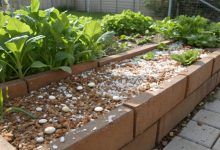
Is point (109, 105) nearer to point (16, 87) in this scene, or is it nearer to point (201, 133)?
point (16, 87)

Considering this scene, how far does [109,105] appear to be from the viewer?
6.50ft

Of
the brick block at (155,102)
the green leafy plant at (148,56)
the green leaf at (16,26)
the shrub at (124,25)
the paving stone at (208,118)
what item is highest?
the green leaf at (16,26)

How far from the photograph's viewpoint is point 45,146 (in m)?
1.46

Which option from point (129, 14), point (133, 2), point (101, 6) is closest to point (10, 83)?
point (129, 14)

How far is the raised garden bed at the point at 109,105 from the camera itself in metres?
Answer: 1.58

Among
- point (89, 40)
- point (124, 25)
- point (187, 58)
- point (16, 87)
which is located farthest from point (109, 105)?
point (124, 25)

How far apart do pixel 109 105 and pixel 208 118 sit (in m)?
1.37

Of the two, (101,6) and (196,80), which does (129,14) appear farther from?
(101,6)

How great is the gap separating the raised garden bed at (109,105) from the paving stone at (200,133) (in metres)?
0.17

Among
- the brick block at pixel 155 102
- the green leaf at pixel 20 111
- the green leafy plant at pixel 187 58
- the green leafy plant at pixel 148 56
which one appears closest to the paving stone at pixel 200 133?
the brick block at pixel 155 102

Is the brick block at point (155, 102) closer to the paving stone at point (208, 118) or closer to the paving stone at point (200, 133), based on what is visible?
the paving stone at point (200, 133)

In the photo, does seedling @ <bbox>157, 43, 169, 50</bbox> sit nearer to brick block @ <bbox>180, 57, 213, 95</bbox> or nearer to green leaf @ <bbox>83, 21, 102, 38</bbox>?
brick block @ <bbox>180, 57, 213, 95</bbox>

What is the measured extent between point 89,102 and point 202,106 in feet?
5.46

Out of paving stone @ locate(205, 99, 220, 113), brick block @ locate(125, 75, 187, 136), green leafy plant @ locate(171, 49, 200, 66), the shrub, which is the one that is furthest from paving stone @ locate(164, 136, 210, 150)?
the shrub
